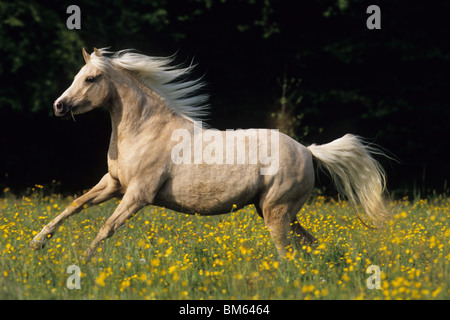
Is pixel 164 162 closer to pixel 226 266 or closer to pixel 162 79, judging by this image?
pixel 162 79

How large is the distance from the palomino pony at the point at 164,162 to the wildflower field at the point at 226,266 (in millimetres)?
343

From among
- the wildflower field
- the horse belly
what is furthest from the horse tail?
the horse belly

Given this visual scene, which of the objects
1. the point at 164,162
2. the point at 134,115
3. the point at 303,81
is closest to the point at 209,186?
the point at 164,162

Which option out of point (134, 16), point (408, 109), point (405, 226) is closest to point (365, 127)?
point (408, 109)

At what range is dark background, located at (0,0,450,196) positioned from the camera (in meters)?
14.1

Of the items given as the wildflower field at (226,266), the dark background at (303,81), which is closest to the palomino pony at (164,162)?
the wildflower field at (226,266)

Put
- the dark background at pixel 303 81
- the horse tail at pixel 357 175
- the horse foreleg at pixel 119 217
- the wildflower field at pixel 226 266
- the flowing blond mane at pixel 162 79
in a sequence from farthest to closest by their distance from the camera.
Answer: the dark background at pixel 303 81 < the horse tail at pixel 357 175 < the flowing blond mane at pixel 162 79 < the horse foreleg at pixel 119 217 < the wildflower field at pixel 226 266

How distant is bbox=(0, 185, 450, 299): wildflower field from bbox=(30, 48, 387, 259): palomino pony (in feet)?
1.12

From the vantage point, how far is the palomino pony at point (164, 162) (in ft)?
18.7

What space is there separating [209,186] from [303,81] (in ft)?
33.1

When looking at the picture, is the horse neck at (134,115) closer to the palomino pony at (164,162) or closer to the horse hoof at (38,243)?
the palomino pony at (164,162)

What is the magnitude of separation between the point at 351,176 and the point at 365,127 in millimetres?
9280

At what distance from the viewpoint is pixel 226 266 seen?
16.6 feet

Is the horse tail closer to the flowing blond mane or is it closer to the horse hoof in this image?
the flowing blond mane
